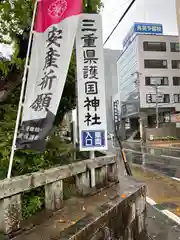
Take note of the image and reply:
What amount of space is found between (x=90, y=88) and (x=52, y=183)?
213cm

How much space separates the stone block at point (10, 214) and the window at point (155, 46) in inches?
1944

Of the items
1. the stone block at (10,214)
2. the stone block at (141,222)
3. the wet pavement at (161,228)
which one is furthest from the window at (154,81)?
the stone block at (10,214)

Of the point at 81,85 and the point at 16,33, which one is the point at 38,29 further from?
the point at 16,33

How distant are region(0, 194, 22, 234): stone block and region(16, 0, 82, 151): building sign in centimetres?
85

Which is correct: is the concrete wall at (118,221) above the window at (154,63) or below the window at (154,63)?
below

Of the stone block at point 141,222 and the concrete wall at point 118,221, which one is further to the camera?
the stone block at point 141,222

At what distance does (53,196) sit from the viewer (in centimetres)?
391

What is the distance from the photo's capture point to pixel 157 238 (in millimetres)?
4930

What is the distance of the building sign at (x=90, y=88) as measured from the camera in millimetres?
4887

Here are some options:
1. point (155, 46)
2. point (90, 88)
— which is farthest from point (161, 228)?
point (155, 46)

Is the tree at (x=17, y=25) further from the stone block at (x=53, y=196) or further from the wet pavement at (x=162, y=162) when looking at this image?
the wet pavement at (x=162, y=162)

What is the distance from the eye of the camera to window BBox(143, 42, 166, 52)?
159 ft

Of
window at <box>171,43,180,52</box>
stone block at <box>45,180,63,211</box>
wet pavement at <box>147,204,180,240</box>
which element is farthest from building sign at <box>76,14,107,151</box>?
window at <box>171,43,180,52</box>

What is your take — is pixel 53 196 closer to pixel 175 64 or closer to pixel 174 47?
pixel 175 64
